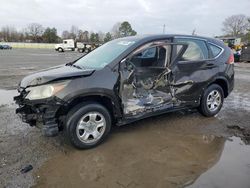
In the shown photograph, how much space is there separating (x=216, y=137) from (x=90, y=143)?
2.31 meters

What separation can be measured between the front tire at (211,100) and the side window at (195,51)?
2.46 feet

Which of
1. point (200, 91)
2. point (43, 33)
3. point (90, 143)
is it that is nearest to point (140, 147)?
point (90, 143)

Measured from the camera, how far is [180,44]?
16.5 feet

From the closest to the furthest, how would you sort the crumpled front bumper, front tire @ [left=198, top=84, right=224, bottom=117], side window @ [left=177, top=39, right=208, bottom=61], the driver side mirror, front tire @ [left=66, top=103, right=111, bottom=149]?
the crumpled front bumper, front tire @ [left=66, top=103, right=111, bottom=149], the driver side mirror, side window @ [left=177, top=39, right=208, bottom=61], front tire @ [left=198, top=84, right=224, bottom=117]

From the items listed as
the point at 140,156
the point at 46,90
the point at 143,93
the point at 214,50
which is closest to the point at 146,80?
the point at 143,93

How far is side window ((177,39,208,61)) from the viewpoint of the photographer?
16.9 feet

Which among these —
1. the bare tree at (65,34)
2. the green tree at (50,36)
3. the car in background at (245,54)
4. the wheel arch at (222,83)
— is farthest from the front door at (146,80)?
the bare tree at (65,34)

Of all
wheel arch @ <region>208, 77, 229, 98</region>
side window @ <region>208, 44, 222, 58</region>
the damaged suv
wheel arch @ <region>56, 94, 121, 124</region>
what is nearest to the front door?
the damaged suv

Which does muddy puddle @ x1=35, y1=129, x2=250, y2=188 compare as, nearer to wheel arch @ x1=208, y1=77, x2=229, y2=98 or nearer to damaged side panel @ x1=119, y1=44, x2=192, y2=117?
damaged side panel @ x1=119, y1=44, x2=192, y2=117

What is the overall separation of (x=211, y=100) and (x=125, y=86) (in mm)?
2409

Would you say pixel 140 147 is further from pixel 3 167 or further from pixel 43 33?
pixel 43 33

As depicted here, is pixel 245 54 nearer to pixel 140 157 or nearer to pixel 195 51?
pixel 195 51

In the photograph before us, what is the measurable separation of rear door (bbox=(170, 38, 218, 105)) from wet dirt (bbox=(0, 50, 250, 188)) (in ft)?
2.17

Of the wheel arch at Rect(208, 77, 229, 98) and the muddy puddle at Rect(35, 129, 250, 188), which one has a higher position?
the wheel arch at Rect(208, 77, 229, 98)
